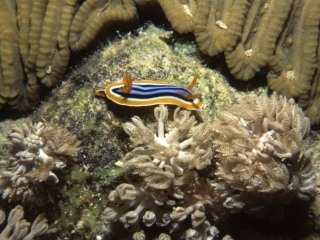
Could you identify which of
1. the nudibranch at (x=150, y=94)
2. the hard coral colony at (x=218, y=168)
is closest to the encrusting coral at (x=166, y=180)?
the hard coral colony at (x=218, y=168)

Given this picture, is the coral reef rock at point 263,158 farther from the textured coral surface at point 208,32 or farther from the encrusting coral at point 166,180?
the textured coral surface at point 208,32

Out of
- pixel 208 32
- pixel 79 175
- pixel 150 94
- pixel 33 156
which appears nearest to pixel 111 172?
pixel 79 175

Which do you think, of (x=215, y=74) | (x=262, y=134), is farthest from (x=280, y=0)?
(x=262, y=134)

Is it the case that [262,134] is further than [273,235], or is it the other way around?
[273,235]

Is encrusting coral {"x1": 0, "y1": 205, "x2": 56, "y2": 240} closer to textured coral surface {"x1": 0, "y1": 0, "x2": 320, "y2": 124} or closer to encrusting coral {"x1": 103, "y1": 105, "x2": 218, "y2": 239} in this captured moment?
encrusting coral {"x1": 103, "y1": 105, "x2": 218, "y2": 239}

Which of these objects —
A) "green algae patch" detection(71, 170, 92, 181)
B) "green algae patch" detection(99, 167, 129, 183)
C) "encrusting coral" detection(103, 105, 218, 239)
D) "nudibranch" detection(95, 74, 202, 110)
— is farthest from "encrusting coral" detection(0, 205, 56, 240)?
"nudibranch" detection(95, 74, 202, 110)

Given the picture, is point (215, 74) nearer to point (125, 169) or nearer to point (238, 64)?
point (238, 64)
